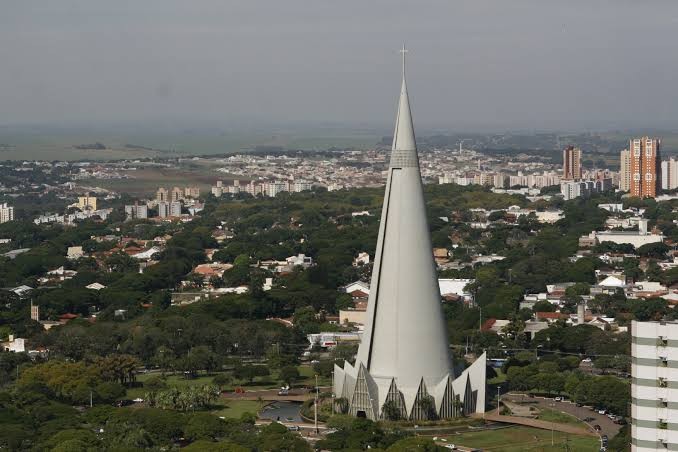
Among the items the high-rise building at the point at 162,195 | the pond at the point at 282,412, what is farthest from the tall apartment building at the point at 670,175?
the pond at the point at 282,412

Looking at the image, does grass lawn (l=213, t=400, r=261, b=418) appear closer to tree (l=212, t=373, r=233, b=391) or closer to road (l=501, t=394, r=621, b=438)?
tree (l=212, t=373, r=233, b=391)

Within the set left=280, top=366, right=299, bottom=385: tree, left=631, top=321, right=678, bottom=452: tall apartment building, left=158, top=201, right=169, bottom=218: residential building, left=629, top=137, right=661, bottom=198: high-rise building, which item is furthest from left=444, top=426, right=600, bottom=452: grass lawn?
left=158, top=201, right=169, bottom=218: residential building

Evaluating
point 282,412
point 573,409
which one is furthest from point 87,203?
point 573,409

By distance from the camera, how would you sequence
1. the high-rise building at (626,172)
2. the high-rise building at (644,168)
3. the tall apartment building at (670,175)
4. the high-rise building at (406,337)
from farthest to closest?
the tall apartment building at (670,175) → the high-rise building at (626,172) → the high-rise building at (644,168) → the high-rise building at (406,337)

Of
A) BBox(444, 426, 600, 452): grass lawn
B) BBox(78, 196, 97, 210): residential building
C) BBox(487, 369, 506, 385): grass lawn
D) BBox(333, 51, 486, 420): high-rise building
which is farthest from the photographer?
BBox(78, 196, 97, 210): residential building

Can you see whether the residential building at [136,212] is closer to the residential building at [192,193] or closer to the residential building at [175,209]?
the residential building at [175,209]
